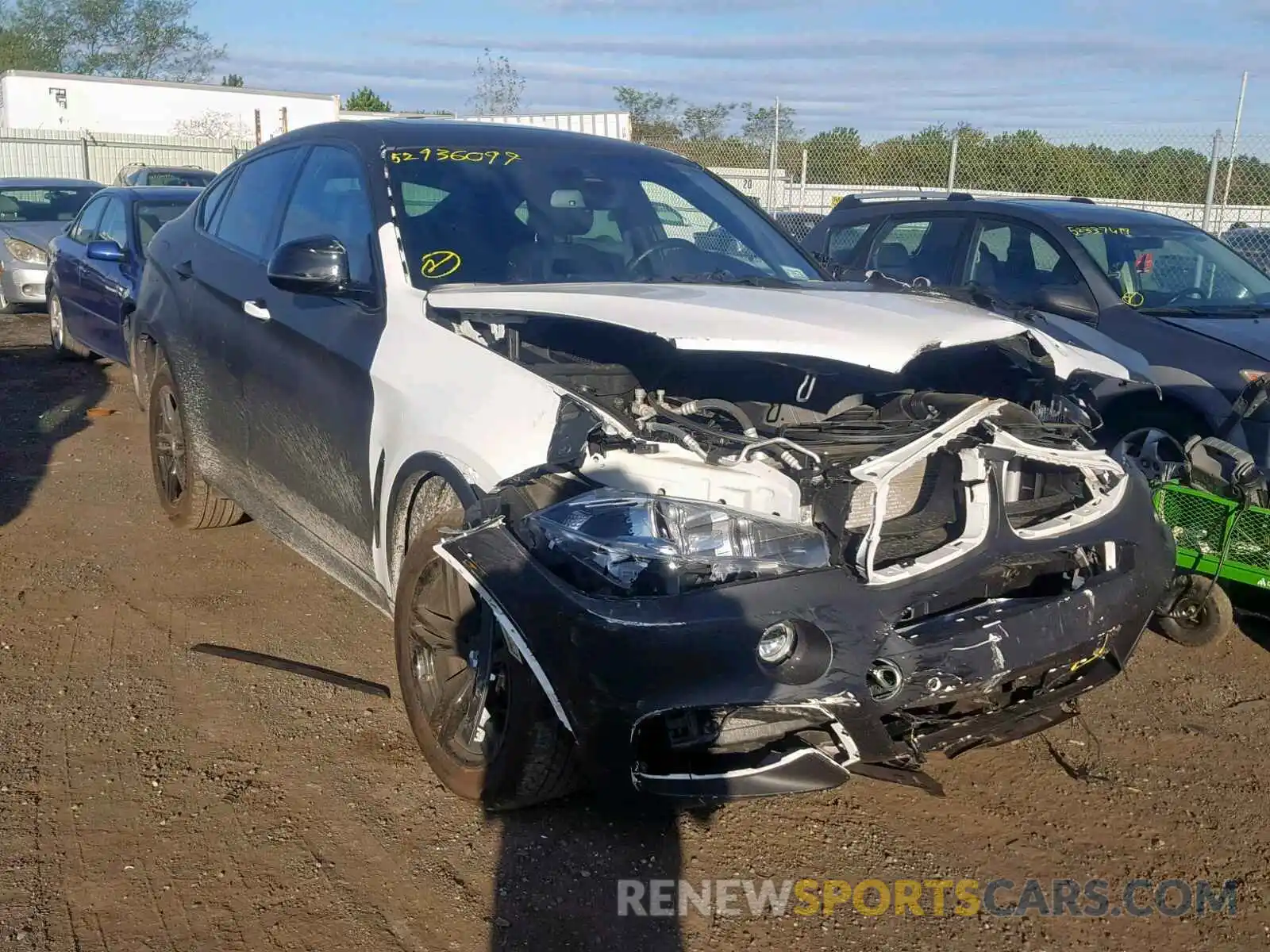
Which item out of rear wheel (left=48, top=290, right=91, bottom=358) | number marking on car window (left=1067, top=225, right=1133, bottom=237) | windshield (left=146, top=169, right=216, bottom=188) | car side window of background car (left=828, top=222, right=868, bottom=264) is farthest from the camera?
windshield (left=146, top=169, right=216, bottom=188)

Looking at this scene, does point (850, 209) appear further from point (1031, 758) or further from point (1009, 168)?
point (1009, 168)

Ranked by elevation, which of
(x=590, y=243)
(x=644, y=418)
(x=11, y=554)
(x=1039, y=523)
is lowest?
(x=11, y=554)

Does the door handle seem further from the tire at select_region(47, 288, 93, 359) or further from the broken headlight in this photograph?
the tire at select_region(47, 288, 93, 359)

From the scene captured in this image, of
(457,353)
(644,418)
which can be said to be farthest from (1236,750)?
(457,353)

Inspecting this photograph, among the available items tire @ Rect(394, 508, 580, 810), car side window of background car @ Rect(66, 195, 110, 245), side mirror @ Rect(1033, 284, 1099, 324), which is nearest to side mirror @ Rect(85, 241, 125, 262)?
car side window of background car @ Rect(66, 195, 110, 245)

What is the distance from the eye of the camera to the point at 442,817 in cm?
333

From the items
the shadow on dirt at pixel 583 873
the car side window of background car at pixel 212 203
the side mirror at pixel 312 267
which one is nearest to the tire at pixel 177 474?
the car side window of background car at pixel 212 203

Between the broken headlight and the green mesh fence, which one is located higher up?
the broken headlight

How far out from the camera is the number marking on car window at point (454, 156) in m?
4.28

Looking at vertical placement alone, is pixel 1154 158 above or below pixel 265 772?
above

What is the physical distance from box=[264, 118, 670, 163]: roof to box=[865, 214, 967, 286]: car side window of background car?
291 cm

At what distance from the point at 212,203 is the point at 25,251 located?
8.87 meters

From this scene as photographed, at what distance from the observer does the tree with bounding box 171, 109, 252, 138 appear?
3822cm

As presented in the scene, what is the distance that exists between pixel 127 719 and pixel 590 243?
2.24 meters
